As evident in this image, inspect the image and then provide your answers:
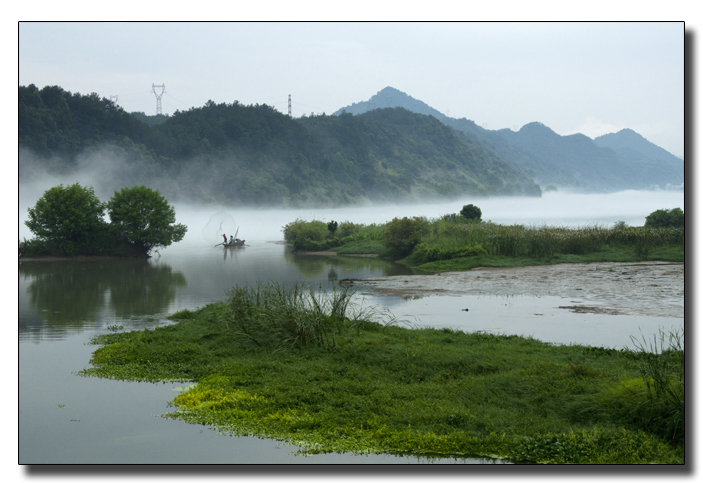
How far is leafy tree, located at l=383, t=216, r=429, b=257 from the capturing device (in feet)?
80.1

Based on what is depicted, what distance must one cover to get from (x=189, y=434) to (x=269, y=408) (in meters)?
0.90

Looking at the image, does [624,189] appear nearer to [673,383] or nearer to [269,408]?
[673,383]

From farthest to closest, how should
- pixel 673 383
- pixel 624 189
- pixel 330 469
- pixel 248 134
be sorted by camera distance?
1. pixel 248 134
2. pixel 624 189
3. pixel 673 383
4. pixel 330 469

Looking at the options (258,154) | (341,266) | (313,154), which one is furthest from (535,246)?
(258,154)

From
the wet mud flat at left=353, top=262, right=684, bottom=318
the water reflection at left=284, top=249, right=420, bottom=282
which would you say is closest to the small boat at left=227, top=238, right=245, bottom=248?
the water reflection at left=284, top=249, right=420, bottom=282

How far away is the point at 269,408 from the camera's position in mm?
6016

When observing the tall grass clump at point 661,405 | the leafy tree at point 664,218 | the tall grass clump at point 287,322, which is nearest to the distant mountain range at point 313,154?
the leafy tree at point 664,218

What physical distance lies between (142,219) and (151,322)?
44.6 ft

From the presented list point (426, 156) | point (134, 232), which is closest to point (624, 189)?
point (426, 156)

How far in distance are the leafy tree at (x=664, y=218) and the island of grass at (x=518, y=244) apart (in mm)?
44

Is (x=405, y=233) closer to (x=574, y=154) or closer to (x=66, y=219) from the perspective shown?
(x=574, y=154)

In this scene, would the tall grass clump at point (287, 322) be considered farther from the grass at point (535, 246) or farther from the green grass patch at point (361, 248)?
the green grass patch at point (361, 248)

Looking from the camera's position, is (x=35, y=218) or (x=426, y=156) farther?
(x=426, y=156)

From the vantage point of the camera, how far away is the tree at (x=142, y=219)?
23953 mm
